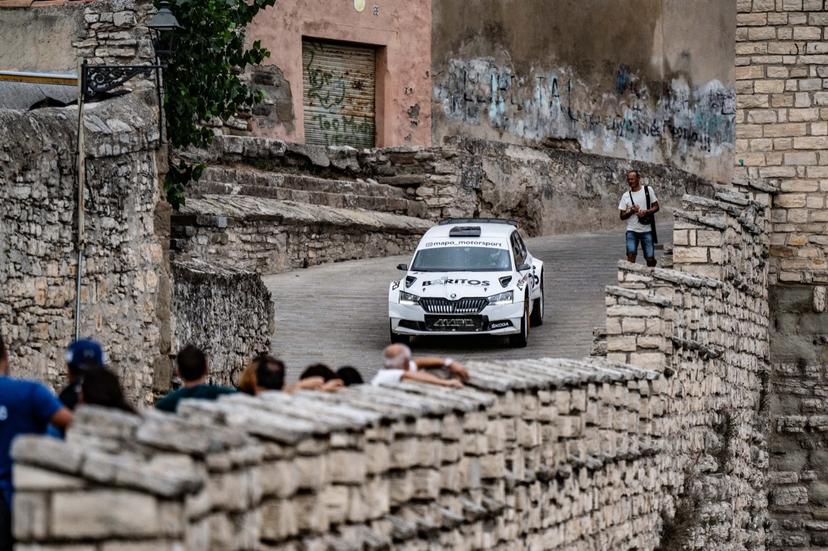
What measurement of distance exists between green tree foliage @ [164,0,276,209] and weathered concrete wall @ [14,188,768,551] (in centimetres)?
485

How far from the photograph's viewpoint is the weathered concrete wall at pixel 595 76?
38.1m

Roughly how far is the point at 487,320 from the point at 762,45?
17.3 ft

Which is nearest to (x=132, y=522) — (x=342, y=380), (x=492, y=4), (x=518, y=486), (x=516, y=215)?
(x=342, y=380)

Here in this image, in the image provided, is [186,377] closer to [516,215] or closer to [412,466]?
[412,466]

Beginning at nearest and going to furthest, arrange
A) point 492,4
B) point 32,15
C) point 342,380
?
point 342,380, point 32,15, point 492,4

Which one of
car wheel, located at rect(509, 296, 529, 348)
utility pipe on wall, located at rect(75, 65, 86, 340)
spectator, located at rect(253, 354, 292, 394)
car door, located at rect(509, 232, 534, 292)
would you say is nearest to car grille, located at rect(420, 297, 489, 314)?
car wheel, located at rect(509, 296, 529, 348)

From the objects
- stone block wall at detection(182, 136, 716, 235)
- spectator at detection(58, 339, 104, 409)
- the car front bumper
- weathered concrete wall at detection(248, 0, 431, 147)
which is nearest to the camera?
spectator at detection(58, 339, 104, 409)

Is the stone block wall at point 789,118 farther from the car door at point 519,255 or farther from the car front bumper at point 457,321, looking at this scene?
the car front bumper at point 457,321

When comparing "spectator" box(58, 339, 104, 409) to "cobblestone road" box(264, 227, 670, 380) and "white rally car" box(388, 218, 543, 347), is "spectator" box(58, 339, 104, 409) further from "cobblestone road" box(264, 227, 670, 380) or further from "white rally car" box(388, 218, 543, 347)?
"white rally car" box(388, 218, 543, 347)

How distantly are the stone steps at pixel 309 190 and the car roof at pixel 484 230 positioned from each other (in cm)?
385

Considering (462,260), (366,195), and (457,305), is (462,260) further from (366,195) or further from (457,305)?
(366,195)

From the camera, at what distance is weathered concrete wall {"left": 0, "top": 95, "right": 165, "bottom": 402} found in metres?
16.6

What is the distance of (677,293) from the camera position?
20.7m

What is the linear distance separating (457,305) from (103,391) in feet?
47.4
